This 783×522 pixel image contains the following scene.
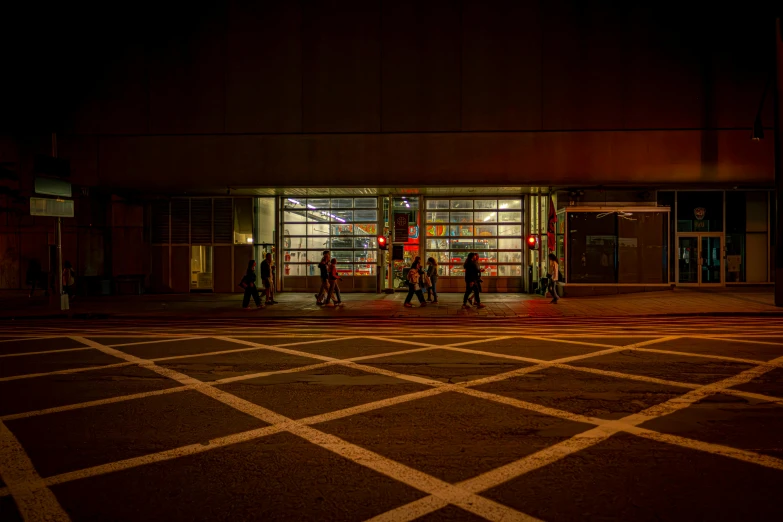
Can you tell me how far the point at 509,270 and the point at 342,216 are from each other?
25.3ft

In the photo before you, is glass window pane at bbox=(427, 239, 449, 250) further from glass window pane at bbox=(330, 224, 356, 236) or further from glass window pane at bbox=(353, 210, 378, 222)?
glass window pane at bbox=(330, 224, 356, 236)

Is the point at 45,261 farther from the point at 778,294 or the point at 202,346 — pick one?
the point at 778,294

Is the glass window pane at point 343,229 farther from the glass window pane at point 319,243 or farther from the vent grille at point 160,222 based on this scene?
the vent grille at point 160,222

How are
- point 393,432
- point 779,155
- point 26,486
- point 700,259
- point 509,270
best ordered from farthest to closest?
point 509,270
point 700,259
point 779,155
point 393,432
point 26,486

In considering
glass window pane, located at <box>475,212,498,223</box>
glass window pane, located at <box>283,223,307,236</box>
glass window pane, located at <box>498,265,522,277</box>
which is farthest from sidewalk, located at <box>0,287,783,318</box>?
glass window pane, located at <box>475,212,498,223</box>

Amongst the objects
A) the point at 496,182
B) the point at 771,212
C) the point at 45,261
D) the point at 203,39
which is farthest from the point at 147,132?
the point at 771,212

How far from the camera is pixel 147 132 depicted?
73.3ft

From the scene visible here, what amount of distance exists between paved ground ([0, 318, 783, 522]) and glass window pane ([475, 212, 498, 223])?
14694mm

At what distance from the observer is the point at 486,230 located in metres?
24.6

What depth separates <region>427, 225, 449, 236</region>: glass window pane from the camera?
24.7 metres

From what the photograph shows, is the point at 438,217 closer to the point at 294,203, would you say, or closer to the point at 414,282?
the point at 294,203

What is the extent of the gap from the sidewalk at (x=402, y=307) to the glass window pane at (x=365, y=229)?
3.43m

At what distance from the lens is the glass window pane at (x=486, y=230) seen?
80.7 feet

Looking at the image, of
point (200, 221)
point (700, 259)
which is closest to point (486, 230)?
point (700, 259)
